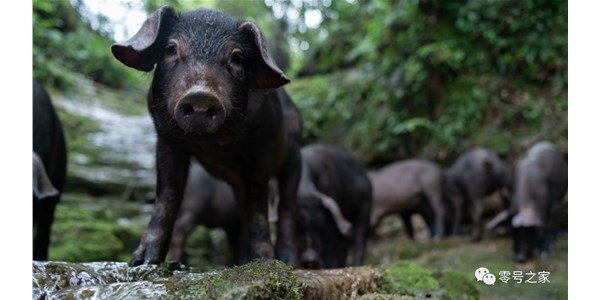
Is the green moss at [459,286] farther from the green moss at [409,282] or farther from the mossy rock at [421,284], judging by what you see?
the green moss at [409,282]

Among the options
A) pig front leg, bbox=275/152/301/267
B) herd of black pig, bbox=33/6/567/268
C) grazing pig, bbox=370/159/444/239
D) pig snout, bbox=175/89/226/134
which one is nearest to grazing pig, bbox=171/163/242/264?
herd of black pig, bbox=33/6/567/268

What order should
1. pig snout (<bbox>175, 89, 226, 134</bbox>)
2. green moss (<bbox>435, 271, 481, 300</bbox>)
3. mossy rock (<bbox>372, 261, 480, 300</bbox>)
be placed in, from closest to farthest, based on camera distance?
1. pig snout (<bbox>175, 89, 226, 134</bbox>)
2. mossy rock (<bbox>372, 261, 480, 300</bbox>)
3. green moss (<bbox>435, 271, 481, 300</bbox>)

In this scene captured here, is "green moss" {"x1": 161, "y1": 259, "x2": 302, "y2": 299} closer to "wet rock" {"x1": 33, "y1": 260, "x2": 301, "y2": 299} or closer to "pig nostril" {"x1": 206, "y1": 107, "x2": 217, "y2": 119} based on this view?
"wet rock" {"x1": 33, "y1": 260, "x2": 301, "y2": 299}

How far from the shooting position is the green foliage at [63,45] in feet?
36.1

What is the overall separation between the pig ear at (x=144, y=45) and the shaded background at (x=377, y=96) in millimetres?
3785

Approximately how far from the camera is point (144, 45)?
3.45 m

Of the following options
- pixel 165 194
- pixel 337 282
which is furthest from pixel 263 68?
pixel 337 282

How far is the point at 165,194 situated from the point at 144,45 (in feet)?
3.11

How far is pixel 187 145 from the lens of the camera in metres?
4.00

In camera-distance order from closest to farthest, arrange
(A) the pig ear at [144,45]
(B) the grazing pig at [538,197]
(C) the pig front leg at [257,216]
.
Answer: (A) the pig ear at [144,45] → (C) the pig front leg at [257,216] → (B) the grazing pig at [538,197]

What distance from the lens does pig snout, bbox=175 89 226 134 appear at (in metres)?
3.18

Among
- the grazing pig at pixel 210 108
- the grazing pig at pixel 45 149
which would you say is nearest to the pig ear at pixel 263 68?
the grazing pig at pixel 210 108

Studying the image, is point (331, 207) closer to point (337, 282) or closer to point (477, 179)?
point (477, 179)

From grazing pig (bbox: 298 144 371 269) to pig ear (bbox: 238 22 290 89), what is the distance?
115 inches
